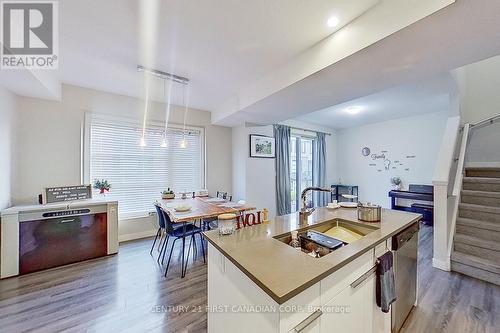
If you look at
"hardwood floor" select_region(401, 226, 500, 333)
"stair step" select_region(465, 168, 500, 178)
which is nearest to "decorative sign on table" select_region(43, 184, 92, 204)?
"hardwood floor" select_region(401, 226, 500, 333)

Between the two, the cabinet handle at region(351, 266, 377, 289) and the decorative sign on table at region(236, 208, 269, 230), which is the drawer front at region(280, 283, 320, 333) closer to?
the cabinet handle at region(351, 266, 377, 289)

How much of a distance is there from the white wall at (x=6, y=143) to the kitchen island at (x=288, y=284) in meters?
3.07

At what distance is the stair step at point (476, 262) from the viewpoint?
7.63ft

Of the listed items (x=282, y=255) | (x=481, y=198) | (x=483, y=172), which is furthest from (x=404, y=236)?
(x=483, y=172)

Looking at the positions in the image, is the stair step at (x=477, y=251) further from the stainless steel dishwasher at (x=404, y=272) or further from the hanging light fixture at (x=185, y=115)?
the hanging light fixture at (x=185, y=115)

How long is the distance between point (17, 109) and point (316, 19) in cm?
410

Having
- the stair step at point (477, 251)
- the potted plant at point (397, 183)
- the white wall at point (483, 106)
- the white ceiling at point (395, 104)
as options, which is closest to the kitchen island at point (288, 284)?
the stair step at point (477, 251)

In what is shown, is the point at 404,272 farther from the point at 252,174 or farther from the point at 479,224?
the point at 252,174

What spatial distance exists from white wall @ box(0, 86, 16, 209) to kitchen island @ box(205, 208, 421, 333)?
10.1ft

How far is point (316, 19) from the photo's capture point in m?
1.77

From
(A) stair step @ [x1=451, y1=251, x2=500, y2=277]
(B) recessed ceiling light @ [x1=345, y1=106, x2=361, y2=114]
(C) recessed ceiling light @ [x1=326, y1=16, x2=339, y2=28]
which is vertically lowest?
(A) stair step @ [x1=451, y1=251, x2=500, y2=277]

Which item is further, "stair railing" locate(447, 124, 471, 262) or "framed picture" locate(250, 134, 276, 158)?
"framed picture" locate(250, 134, 276, 158)

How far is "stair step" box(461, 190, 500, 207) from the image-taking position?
285 cm

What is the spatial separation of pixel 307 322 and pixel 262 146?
3.94 meters
